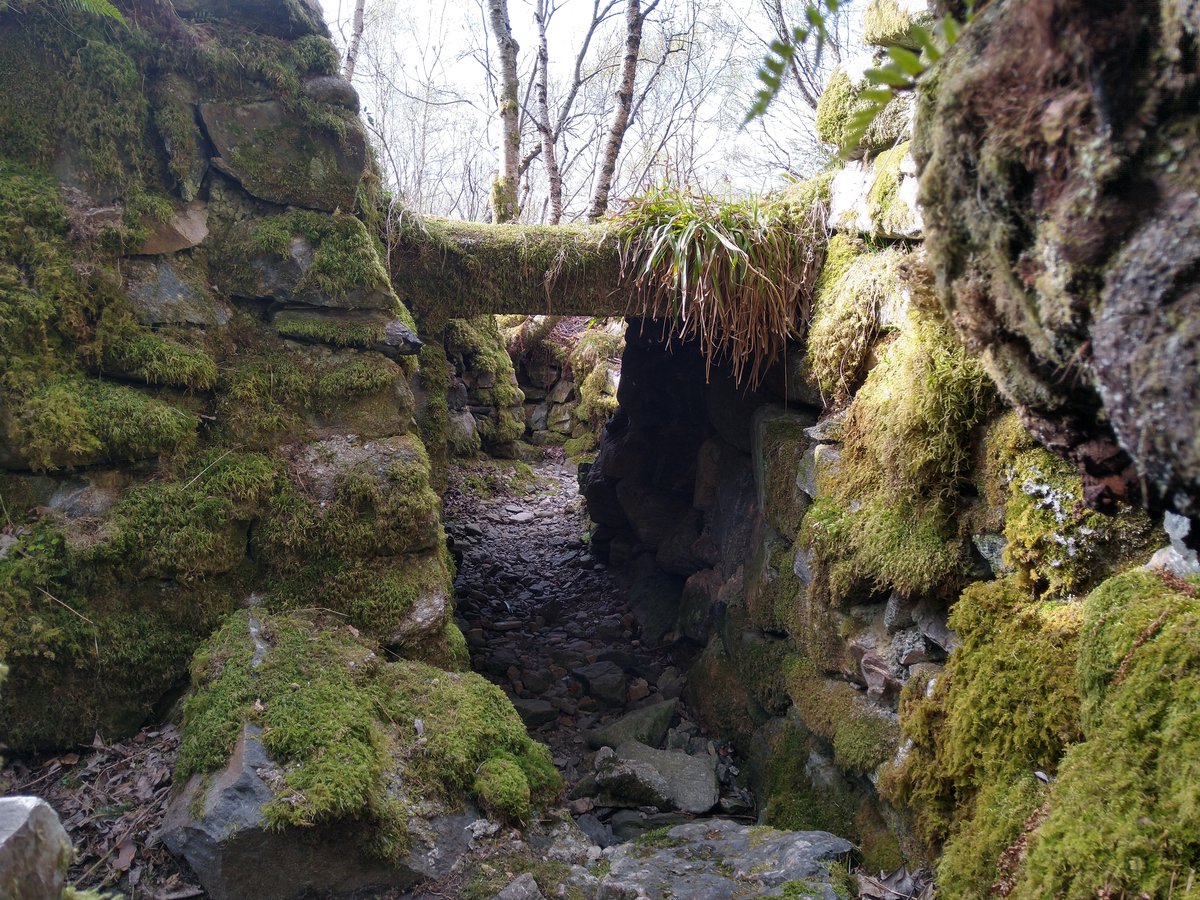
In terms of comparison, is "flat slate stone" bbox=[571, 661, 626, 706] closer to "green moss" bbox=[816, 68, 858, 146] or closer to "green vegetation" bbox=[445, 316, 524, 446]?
"green moss" bbox=[816, 68, 858, 146]

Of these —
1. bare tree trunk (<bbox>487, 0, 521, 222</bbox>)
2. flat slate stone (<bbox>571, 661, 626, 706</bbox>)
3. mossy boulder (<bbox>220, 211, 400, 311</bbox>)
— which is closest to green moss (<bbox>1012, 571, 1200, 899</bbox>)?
mossy boulder (<bbox>220, 211, 400, 311</bbox>)

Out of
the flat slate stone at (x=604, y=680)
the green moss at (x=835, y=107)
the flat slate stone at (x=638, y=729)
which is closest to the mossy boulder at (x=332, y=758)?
the flat slate stone at (x=638, y=729)

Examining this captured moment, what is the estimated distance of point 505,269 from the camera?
464cm

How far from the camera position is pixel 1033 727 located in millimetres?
2123

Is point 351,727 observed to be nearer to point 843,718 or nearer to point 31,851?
point 31,851

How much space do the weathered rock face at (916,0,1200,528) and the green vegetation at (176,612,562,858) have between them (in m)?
2.56

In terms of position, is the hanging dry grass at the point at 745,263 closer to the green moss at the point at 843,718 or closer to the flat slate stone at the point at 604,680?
the green moss at the point at 843,718

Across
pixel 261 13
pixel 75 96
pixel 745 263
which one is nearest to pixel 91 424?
pixel 75 96

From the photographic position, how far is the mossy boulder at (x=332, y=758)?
254cm

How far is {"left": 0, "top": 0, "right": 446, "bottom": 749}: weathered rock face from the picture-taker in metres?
3.17

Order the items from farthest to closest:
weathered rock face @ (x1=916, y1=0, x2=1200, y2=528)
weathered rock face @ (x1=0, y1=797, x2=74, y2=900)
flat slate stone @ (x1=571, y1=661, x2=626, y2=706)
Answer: flat slate stone @ (x1=571, y1=661, x2=626, y2=706)
weathered rock face @ (x1=0, y1=797, x2=74, y2=900)
weathered rock face @ (x1=916, y1=0, x2=1200, y2=528)

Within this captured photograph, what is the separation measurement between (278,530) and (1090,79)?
352 cm

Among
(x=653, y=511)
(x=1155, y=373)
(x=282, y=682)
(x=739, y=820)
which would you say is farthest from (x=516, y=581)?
(x=1155, y=373)

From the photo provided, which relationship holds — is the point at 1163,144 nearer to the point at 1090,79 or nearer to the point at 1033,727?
the point at 1090,79
